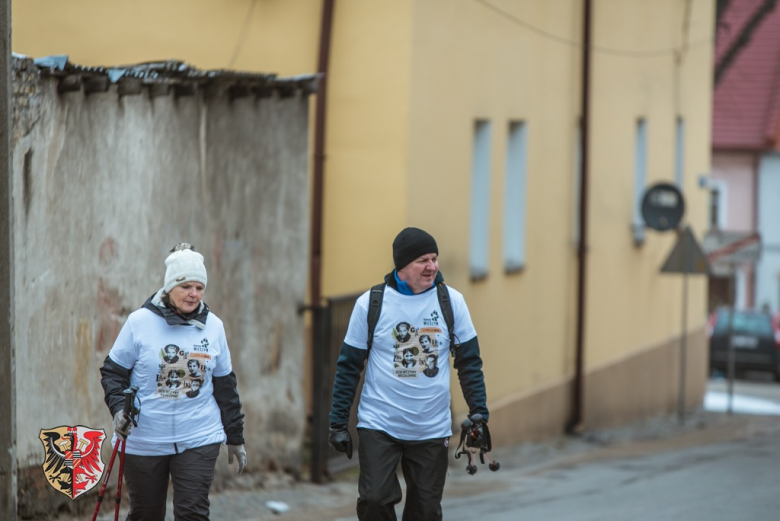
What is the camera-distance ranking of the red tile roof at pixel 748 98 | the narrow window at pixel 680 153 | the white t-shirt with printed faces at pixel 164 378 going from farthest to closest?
the red tile roof at pixel 748 98, the narrow window at pixel 680 153, the white t-shirt with printed faces at pixel 164 378

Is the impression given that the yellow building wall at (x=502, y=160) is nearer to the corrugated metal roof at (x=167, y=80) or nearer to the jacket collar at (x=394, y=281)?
the corrugated metal roof at (x=167, y=80)

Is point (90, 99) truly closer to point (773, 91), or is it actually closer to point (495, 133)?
point (495, 133)

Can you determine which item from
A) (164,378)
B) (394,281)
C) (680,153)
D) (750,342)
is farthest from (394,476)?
(750,342)

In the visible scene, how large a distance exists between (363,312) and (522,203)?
27.7ft

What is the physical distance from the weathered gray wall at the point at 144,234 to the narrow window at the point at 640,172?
9.53 meters

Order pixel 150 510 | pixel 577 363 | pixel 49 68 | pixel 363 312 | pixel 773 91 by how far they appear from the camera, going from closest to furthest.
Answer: pixel 150 510, pixel 363 312, pixel 49 68, pixel 577 363, pixel 773 91

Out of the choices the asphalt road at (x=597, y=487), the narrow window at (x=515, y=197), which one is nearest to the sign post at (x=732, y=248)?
the asphalt road at (x=597, y=487)

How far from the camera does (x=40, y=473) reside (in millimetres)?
7758

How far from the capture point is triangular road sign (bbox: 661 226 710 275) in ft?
58.9

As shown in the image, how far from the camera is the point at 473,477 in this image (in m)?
12.2

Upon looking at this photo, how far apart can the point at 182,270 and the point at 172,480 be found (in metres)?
0.91

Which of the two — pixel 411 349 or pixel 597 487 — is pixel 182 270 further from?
pixel 597 487

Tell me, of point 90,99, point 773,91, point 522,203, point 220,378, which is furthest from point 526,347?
point 773,91

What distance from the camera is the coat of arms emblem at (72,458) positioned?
6.11 metres
